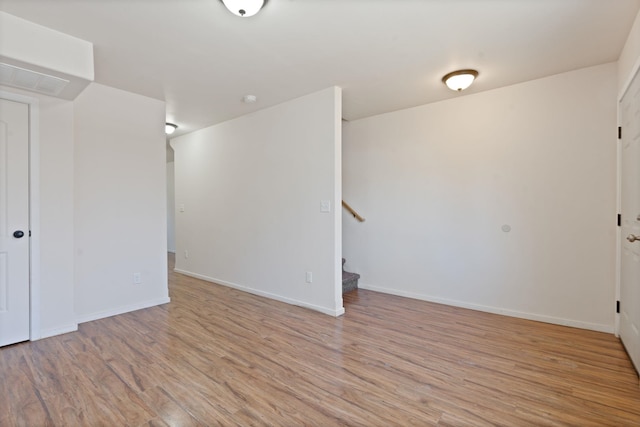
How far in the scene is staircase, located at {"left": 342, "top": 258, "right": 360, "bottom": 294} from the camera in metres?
4.24

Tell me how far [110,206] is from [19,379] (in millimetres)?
1773

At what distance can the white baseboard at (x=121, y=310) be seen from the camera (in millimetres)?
3179

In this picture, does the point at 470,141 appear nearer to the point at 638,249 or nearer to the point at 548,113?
the point at 548,113

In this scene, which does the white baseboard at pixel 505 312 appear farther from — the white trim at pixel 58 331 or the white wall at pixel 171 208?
the white wall at pixel 171 208

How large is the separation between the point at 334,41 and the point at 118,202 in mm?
2851

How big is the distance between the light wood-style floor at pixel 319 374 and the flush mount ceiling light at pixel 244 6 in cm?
244

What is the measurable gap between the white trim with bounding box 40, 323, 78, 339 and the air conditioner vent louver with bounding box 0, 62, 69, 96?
212cm

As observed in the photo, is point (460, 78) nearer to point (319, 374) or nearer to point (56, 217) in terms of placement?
point (319, 374)

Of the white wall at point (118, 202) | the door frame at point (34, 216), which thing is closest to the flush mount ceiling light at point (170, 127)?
the white wall at point (118, 202)

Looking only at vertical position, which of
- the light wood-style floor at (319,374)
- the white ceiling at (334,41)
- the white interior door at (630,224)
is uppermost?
the white ceiling at (334,41)

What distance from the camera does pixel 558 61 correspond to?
2783 mm

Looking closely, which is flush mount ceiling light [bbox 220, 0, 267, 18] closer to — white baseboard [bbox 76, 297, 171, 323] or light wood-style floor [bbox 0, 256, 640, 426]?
light wood-style floor [bbox 0, 256, 640, 426]

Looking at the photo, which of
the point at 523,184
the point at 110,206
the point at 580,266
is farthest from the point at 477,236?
the point at 110,206

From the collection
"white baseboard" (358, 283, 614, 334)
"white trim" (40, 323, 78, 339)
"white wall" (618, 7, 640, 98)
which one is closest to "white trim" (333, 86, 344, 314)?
"white baseboard" (358, 283, 614, 334)
